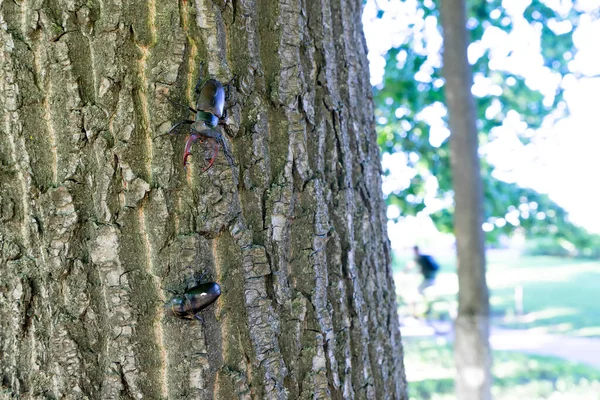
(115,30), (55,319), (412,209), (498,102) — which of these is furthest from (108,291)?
(498,102)

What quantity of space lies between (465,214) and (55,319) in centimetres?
325

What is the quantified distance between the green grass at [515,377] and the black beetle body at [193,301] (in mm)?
5517

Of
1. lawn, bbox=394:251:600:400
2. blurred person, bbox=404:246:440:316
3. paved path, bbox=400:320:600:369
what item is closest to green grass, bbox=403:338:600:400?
lawn, bbox=394:251:600:400

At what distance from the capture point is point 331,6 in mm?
1330

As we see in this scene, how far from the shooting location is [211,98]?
1017 mm

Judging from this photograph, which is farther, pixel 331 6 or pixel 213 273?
pixel 331 6

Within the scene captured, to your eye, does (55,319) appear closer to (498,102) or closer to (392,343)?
(392,343)

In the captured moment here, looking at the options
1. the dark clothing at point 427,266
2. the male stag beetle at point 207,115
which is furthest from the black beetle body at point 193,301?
the dark clothing at point 427,266

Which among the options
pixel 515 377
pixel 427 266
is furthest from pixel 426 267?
pixel 515 377

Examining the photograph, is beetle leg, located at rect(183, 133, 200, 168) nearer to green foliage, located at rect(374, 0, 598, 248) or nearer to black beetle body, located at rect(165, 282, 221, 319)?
black beetle body, located at rect(165, 282, 221, 319)

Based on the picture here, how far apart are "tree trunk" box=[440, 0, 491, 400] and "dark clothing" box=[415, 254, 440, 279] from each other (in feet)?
17.3

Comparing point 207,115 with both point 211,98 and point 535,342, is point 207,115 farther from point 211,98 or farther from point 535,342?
point 535,342

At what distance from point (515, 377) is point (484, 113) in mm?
3587

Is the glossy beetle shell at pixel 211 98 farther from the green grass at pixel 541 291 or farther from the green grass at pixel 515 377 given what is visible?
the green grass at pixel 541 291
